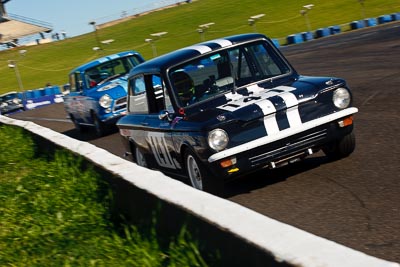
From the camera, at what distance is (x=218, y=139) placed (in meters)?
6.62

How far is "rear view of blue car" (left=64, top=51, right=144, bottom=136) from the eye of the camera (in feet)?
47.5

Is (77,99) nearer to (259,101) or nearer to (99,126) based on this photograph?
(99,126)

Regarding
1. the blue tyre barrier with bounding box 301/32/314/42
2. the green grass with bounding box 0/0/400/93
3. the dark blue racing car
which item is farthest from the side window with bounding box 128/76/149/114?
the green grass with bounding box 0/0/400/93

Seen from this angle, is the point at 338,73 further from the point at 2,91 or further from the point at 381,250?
the point at 2,91

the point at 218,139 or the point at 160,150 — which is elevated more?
the point at 218,139

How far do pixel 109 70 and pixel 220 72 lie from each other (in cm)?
771

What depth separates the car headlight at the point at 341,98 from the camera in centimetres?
714

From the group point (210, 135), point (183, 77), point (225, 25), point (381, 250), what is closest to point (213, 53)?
point (183, 77)

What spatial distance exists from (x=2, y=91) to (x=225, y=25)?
19882mm

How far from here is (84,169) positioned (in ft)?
22.1

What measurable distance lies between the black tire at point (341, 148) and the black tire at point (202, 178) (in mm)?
1377


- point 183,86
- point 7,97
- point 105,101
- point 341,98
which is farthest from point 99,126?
point 7,97

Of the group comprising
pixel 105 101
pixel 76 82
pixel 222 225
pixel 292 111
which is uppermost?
pixel 222 225

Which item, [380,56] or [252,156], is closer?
[252,156]
